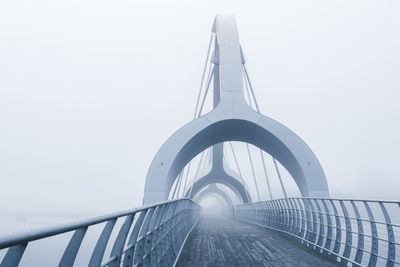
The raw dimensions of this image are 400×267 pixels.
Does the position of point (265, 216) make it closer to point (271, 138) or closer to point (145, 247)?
point (271, 138)

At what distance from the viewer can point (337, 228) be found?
830 centimetres

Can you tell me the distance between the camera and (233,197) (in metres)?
64.7

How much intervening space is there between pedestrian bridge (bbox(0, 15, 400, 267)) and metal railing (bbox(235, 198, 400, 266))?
0.9 inches

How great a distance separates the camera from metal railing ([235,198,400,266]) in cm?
574

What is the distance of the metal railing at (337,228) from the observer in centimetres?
574

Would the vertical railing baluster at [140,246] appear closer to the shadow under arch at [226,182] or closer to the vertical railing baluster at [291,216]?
the vertical railing baluster at [291,216]

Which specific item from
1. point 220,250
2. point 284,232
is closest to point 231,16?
point 284,232

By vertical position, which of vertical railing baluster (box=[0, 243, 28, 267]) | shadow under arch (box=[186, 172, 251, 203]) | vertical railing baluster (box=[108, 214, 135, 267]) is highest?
shadow under arch (box=[186, 172, 251, 203])

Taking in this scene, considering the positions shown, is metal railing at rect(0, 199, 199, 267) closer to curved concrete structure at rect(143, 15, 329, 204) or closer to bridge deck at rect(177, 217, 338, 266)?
bridge deck at rect(177, 217, 338, 266)

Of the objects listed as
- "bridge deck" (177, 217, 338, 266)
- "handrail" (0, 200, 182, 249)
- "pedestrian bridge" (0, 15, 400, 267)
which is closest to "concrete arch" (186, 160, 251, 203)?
"pedestrian bridge" (0, 15, 400, 267)

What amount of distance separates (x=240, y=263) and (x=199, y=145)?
1539 cm

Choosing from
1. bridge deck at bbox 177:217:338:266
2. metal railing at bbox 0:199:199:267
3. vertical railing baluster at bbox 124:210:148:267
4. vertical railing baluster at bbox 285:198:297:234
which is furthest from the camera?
vertical railing baluster at bbox 285:198:297:234

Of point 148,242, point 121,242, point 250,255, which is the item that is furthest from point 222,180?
point 121,242

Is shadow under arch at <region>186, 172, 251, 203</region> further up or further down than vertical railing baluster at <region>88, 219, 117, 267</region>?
further up
